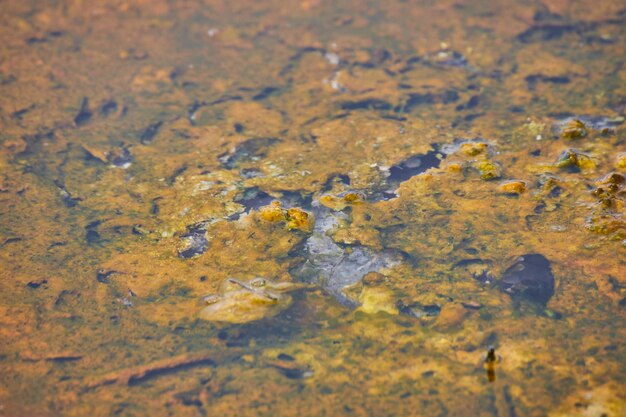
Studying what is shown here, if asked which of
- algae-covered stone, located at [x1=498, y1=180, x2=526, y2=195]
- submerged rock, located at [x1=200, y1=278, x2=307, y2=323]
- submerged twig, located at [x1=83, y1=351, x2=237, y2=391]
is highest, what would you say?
algae-covered stone, located at [x1=498, y1=180, x2=526, y2=195]

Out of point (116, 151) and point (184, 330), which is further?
point (116, 151)

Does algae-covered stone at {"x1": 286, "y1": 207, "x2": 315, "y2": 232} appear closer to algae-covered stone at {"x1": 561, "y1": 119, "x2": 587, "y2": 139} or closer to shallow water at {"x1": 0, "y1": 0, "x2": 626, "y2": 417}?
shallow water at {"x1": 0, "y1": 0, "x2": 626, "y2": 417}

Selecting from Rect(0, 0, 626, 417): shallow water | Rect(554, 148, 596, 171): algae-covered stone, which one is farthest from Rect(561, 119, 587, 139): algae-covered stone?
Rect(554, 148, 596, 171): algae-covered stone

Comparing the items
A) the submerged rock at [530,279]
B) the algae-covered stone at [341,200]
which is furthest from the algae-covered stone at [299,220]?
the submerged rock at [530,279]

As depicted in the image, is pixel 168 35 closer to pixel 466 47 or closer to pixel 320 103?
pixel 320 103

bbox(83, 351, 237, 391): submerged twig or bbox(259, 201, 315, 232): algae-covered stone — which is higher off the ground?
bbox(259, 201, 315, 232): algae-covered stone

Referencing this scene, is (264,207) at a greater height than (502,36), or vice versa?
(502,36)

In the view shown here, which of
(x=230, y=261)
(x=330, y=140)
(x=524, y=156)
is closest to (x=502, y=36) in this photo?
(x=524, y=156)
